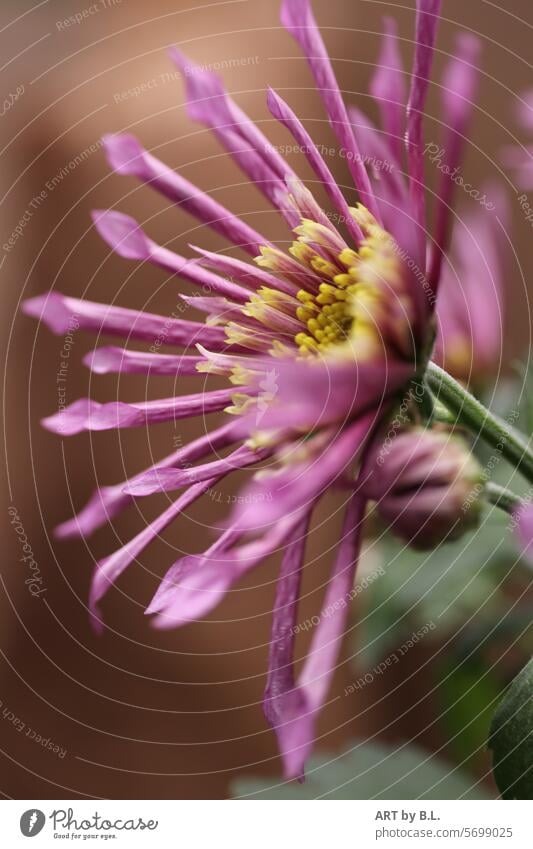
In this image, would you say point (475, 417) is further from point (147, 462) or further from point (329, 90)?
point (147, 462)

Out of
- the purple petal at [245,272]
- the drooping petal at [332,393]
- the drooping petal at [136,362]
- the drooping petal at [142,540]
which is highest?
the purple petal at [245,272]

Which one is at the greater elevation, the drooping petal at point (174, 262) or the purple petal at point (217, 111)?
the purple petal at point (217, 111)

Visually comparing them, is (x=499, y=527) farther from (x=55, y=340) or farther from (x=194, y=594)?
(x=55, y=340)

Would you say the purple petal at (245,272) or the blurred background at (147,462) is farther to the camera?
the blurred background at (147,462)

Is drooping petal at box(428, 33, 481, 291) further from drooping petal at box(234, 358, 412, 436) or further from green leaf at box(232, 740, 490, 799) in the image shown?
green leaf at box(232, 740, 490, 799)

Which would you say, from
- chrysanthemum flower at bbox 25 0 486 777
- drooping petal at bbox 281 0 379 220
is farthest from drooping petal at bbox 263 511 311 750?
drooping petal at bbox 281 0 379 220

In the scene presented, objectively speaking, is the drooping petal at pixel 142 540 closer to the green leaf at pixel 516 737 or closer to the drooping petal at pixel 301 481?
the drooping petal at pixel 301 481

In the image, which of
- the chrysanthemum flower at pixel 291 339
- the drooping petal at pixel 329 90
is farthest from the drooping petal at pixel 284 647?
the drooping petal at pixel 329 90
